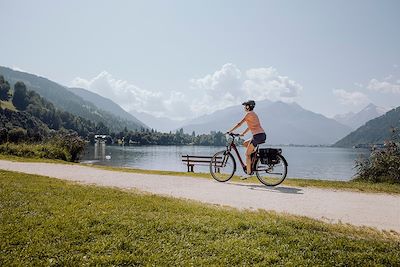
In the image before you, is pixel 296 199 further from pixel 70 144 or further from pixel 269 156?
pixel 70 144

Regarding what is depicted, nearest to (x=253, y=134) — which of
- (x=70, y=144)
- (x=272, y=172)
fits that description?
(x=272, y=172)

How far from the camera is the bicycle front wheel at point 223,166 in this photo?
1446 cm

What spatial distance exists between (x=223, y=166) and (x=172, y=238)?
864 cm

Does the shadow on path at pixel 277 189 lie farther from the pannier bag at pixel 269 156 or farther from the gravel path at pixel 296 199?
the pannier bag at pixel 269 156

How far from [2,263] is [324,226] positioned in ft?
19.9

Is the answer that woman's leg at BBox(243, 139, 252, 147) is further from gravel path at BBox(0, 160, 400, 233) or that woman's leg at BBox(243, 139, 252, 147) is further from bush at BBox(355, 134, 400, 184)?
bush at BBox(355, 134, 400, 184)

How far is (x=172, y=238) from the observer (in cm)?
641

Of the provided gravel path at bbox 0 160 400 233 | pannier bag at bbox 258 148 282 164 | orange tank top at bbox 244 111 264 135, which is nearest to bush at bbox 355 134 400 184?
gravel path at bbox 0 160 400 233

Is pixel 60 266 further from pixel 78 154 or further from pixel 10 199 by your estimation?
pixel 78 154

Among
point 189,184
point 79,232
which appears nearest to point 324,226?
point 79,232

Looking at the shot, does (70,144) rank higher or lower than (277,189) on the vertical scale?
higher

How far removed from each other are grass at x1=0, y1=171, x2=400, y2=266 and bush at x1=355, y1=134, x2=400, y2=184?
1232cm

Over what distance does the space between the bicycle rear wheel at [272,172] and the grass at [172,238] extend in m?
4.96

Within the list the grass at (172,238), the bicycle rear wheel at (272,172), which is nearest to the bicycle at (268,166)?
the bicycle rear wheel at (272,172)
